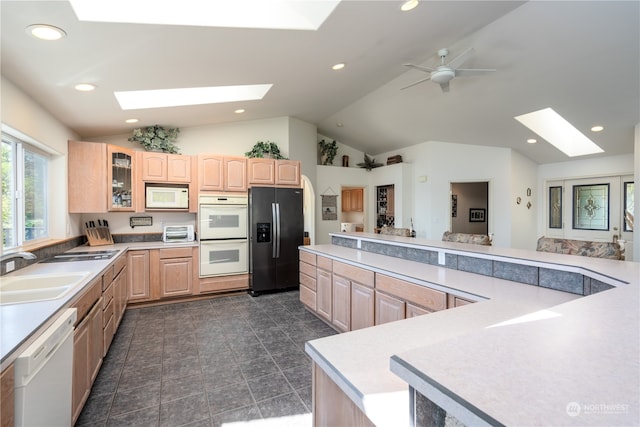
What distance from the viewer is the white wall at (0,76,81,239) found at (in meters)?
2.32

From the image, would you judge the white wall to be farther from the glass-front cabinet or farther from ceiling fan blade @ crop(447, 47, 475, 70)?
ceiling fan blade @ crop(447, 47, 475, 70)

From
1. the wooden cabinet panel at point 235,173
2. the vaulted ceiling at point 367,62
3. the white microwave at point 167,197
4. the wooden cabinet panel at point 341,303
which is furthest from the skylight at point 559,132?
the white microwave at point 167,197

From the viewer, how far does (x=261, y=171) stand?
498 centimetres

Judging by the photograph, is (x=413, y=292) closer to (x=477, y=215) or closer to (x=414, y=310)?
(x=414, y=310)

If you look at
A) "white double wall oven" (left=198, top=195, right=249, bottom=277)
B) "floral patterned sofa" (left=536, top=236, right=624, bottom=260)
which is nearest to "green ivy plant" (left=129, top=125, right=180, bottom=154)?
"white double wall oven" (left=198, top=195, right=249, bottom=277)

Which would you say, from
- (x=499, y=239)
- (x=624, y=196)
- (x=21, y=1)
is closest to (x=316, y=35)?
(x=21, y=1)

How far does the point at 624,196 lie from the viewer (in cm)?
515

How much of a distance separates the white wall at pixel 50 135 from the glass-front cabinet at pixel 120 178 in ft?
1.51

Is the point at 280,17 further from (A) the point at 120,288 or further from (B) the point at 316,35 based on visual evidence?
(A) the point at 120,288

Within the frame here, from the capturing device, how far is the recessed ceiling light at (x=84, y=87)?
8.57ft

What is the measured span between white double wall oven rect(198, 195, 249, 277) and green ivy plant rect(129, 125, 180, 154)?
3.25 ft

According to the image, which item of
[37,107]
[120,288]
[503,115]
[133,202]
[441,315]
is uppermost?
[503,115]

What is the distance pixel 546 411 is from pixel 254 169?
481 centimetres

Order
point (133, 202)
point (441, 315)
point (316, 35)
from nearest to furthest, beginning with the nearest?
A: point (441, 315) < point (316, 35) < point (133, 202)
